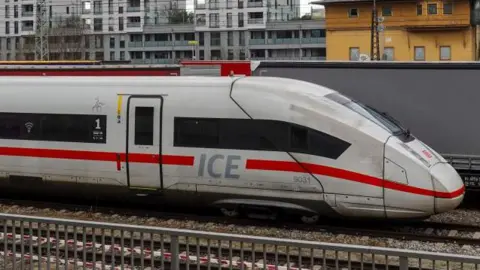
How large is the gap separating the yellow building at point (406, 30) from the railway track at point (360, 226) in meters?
42.2

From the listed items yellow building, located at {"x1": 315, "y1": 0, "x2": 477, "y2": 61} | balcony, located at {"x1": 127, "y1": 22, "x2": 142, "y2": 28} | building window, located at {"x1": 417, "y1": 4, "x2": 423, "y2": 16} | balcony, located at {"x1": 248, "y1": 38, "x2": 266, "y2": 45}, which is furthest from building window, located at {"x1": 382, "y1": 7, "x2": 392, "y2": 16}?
balcony, located at {"x1": 127, "y1": 22, "x2": 142, "y2": 28}

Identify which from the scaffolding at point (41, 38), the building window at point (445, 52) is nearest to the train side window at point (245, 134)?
the scaffolding at point (41, 38)

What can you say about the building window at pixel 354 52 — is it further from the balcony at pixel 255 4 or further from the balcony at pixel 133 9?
the balcony at pixel 133 9

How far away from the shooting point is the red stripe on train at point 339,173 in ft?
30.1

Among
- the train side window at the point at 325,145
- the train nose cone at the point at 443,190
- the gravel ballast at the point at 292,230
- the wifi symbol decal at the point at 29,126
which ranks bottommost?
the gravel ballast at the point at 292,230

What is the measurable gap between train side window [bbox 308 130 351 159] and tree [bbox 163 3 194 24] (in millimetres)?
82353

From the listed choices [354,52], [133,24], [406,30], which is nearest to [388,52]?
[406,30]

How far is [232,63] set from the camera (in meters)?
14.3

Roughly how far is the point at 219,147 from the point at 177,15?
85.8m

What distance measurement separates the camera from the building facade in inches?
3098

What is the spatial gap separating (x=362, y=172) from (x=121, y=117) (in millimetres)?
4259

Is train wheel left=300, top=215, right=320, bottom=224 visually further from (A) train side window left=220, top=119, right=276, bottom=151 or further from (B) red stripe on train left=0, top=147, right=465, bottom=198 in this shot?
(A) train side window left=220, top=119, right=276, bottom=151

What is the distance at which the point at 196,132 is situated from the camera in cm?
1049

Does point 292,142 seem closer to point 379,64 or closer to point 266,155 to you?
point 266,155
